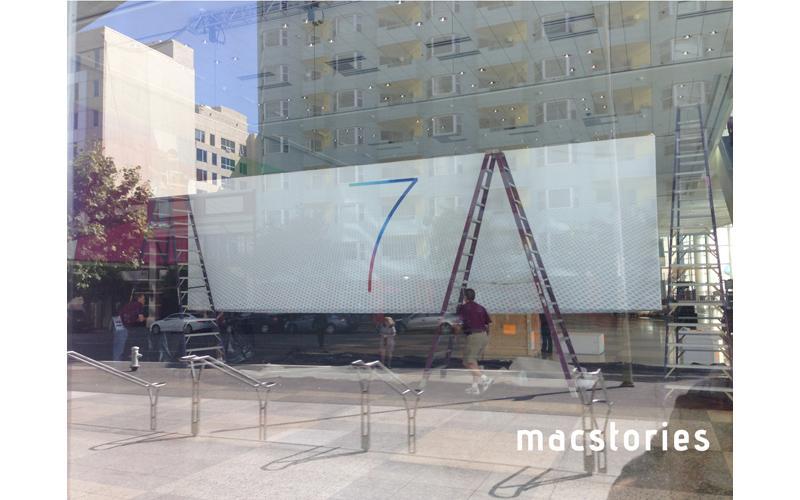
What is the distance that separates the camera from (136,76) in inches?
132

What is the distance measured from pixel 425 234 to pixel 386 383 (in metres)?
0.83

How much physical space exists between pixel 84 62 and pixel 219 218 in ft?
3.39

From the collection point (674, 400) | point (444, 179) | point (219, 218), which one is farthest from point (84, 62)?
point (674, 400)

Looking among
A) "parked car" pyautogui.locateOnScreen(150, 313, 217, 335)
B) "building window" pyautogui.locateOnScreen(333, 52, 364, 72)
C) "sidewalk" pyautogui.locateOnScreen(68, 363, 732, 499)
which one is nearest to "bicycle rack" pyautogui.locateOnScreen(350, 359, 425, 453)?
"sidewalk" pyautogui.locateOnScreen(68, 363, 732, 499)

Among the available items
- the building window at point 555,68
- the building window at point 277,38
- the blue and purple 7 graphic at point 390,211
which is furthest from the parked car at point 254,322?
the building window at point 555,68

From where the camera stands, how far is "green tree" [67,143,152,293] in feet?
9.12

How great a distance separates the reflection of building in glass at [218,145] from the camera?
3199 mm

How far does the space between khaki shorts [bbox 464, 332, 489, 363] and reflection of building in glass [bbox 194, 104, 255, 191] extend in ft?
4.99

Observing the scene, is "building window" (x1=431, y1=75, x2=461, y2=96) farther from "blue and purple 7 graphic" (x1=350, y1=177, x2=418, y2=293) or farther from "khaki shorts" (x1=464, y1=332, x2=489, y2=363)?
"khaki shorts" (x1=464, y1=332, x2=489, y2=363)

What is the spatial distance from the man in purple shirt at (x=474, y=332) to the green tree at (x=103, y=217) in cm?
185

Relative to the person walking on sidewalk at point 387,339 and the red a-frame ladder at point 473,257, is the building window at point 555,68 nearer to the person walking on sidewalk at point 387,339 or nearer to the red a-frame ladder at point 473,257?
the red a-frame ladder at point 473,257

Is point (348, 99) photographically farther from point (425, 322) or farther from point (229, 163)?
point (425, 322)

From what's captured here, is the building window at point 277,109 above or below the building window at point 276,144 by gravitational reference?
above

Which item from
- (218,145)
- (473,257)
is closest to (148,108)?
(218,145)
